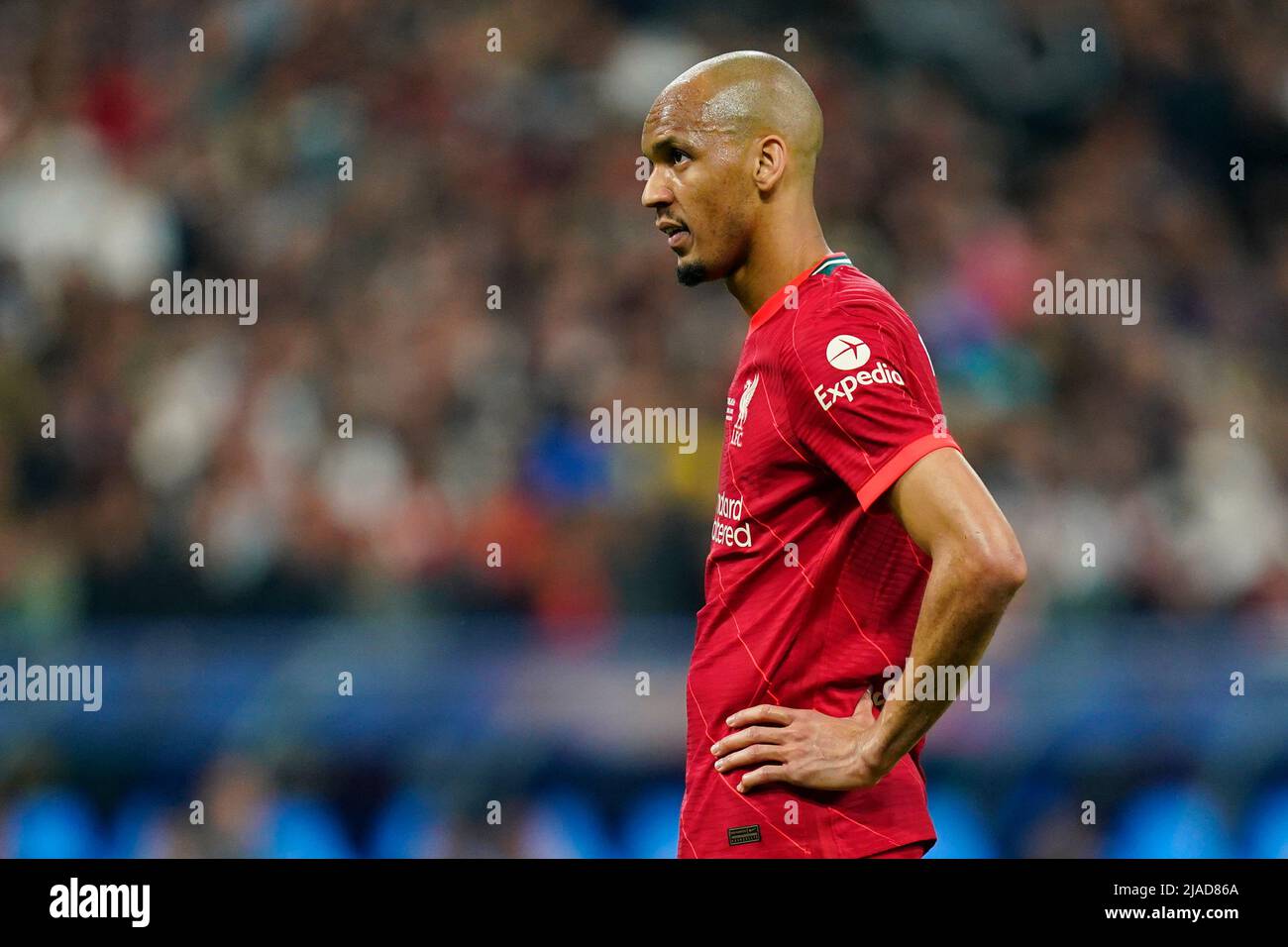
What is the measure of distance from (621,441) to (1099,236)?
2.61 metres

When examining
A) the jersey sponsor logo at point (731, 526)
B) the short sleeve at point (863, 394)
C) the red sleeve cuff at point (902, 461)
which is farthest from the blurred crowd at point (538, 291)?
the red sleeve cuff at point (902, 461)

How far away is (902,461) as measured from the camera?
2.42m

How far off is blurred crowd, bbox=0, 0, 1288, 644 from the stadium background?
0.8 inches

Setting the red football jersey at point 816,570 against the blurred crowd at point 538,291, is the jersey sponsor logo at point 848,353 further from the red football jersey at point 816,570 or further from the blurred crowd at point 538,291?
the blurred crowd at point 538,291

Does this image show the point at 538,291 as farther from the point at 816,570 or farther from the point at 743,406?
the point at 816,570

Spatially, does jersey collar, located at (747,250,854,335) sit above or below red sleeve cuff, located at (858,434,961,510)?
above

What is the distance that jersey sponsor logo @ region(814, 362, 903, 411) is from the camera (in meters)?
2.47

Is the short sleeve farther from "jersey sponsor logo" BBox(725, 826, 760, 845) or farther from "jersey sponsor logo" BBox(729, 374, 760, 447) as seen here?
"jersey sponsor logo" BBox(725, 826, 760, 845)

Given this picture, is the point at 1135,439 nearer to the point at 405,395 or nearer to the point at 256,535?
the point at 405,395

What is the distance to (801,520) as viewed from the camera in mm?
2627

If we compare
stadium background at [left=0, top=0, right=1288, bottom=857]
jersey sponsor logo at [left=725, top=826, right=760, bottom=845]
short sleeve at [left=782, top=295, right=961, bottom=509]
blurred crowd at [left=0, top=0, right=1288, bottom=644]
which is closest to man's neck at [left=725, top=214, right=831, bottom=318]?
short sleeve at [left=782, top=295, right=961, bottom=509]

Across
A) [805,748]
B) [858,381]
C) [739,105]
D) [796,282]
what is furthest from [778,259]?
[805,748]

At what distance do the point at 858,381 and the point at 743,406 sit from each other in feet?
1.05

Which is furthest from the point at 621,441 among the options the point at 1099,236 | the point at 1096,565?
the point at 1099,236
